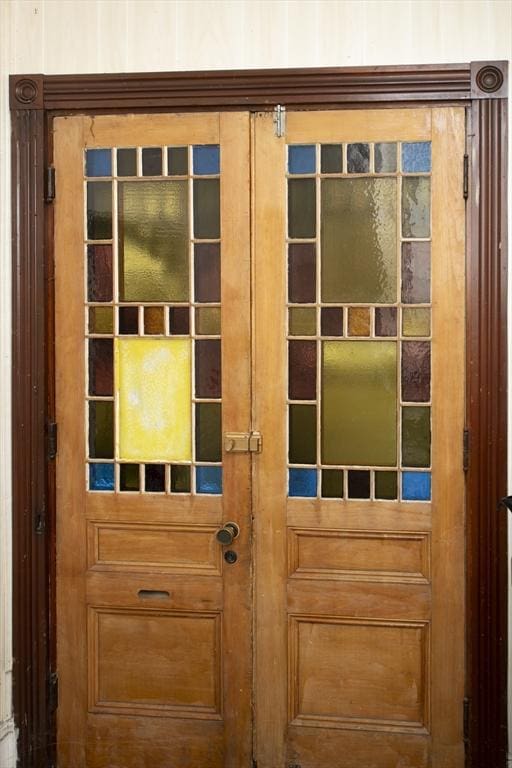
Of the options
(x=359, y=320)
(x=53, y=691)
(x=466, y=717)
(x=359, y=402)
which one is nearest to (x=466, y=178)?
(x=359, y=320)

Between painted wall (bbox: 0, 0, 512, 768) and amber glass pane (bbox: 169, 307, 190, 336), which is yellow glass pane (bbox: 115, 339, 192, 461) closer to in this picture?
amber glass pane (bbox: 169, 307, 190, 336)

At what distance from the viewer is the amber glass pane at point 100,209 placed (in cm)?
256

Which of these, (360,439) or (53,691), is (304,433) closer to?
(360,439)

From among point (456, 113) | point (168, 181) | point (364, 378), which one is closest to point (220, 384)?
point (364, 378)

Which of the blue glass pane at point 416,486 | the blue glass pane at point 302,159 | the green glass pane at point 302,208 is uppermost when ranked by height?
the blue glass pane at point 302,159

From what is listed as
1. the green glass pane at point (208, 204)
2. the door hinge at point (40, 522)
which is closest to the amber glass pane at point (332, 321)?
the green glass pane at point (208, 204)

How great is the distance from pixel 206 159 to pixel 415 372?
987 millimetres

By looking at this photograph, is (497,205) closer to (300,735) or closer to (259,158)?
(259,158)

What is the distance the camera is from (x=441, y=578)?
249 cm

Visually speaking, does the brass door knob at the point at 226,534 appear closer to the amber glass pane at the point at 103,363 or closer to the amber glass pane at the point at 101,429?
the amber glass pane at the point at 101,429

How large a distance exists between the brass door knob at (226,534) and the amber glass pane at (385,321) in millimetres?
800

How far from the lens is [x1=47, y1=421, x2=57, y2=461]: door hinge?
8.51 ft

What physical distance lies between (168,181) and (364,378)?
A: 93 cm

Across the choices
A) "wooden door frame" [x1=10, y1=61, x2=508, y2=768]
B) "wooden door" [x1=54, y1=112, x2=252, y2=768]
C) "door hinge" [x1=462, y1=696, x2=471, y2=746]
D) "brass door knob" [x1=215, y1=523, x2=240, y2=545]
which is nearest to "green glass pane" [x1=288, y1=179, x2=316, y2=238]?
"wooden door" [x1=54, y1=112, x2=252, y2=768]
